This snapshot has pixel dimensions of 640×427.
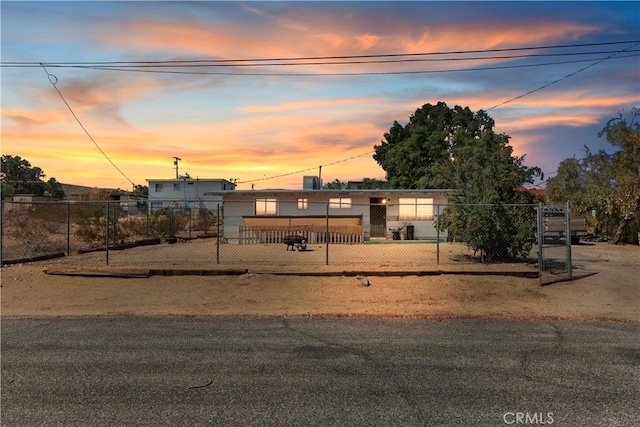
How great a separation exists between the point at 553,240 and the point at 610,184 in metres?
13.5

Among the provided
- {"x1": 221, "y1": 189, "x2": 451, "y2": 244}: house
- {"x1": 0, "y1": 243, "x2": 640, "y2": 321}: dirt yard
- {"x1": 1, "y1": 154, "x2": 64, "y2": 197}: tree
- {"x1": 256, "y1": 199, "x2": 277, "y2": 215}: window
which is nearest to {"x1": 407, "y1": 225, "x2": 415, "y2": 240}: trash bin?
{"x1": 221, "y1": 189, "x2": 451, "y2": 244}: house

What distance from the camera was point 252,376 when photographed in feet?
15.1

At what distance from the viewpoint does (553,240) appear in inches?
505

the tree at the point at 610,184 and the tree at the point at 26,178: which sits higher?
the tree at the point at 26,178

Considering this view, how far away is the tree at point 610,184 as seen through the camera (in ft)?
70.9

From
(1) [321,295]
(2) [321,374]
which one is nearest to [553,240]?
(1) [321,295]

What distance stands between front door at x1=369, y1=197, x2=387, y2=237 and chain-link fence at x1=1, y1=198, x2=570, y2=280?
0.06 meters

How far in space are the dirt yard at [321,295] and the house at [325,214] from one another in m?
11.6

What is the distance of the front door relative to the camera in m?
25.9

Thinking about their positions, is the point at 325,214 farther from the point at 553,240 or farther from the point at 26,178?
the point at 26,178

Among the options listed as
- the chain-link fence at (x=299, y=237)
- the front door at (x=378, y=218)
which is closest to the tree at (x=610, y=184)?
the chain-link fence at (x=299, y=237)

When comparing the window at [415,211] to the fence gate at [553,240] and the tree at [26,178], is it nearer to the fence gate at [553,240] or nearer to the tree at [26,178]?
the fence gate at [553,240]

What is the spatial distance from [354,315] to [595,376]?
3.82 metres

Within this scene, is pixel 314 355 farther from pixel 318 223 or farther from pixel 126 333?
pixel 318 223
